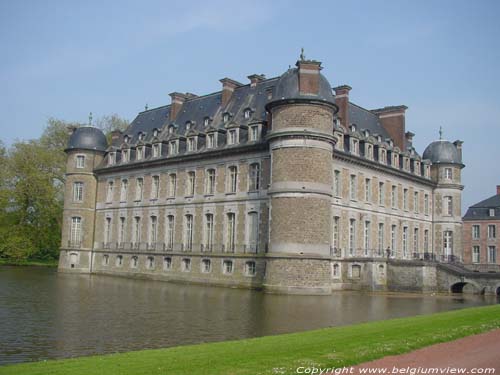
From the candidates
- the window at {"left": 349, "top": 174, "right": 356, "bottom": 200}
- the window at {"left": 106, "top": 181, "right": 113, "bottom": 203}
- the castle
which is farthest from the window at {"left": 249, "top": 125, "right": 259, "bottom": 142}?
the window at {"left": 106, "top": 181, "right": 113, "bottom": 203}

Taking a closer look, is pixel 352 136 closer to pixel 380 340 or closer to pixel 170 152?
pixel 170 152

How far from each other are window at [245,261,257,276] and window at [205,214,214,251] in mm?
3789

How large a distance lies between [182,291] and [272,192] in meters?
6.81

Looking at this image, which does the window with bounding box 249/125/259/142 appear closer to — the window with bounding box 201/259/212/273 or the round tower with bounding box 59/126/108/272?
the window with bounding box 201/259/212/273

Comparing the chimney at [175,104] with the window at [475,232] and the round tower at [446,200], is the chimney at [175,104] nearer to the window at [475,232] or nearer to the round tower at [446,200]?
the round tower at [446,200]

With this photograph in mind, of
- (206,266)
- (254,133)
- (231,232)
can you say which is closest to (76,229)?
(206,266)

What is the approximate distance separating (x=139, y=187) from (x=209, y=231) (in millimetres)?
8426

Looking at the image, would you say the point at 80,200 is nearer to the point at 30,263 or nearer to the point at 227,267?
the point at 30,263

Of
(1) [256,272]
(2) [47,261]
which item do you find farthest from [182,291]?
(2) [47,261]

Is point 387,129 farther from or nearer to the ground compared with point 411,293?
farther from the ground

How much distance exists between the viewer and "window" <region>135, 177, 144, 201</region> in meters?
42.2

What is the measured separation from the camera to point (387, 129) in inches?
1697

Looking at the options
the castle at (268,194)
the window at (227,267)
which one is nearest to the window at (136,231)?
the castle at (268,194)

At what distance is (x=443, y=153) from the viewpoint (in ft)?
145
